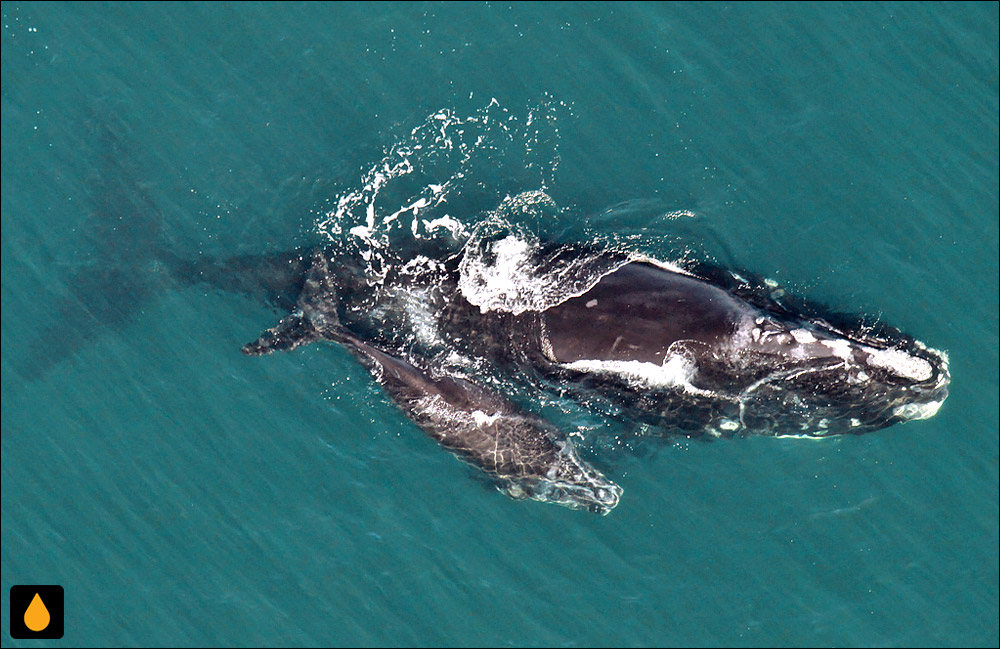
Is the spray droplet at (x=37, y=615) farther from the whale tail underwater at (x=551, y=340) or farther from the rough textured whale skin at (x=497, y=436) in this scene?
the rough textured whale skin at (x=497, y=436)

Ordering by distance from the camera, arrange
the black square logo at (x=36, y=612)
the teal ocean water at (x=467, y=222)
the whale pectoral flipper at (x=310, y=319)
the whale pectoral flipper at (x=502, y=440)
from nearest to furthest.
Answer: the teal ocean water at (x=467, y=222), the whale pectoral flipper at (x=502, y=440), the black square logo at (x=36, y=612), the whale pectoral flipper at (x=310, y=319)

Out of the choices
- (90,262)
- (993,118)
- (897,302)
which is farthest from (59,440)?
(993,118)

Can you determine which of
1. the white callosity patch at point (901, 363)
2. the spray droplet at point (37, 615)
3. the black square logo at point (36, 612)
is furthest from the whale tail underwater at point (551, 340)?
the spray droplet at point (37, 615)

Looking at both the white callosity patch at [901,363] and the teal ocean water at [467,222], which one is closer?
the white callosity patch at [901,363]

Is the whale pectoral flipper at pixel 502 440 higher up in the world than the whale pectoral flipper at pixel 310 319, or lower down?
lower down

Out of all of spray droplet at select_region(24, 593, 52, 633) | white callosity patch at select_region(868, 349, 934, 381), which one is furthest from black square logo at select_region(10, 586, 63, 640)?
white callosity patch at select_region(868, 349, 934, 381)

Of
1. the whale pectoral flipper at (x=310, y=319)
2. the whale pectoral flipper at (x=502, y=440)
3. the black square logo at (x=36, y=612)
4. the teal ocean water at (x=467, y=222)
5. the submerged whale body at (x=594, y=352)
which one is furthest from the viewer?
the whale pectoral flipper at (x=310, y=319)

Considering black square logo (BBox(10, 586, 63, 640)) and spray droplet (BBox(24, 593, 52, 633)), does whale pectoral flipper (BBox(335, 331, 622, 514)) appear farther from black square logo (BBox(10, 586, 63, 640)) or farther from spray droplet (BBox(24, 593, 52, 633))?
spray droplet (BBox(24, 593, 52, 633))
